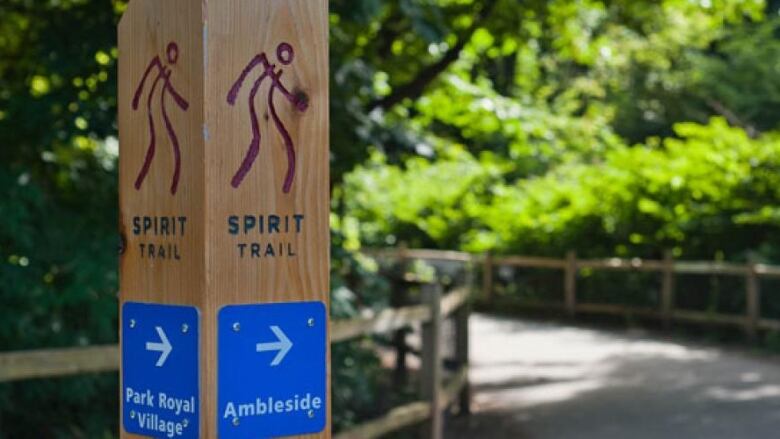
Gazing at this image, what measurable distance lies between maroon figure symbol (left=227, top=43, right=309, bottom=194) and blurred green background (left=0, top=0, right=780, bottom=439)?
4.07m

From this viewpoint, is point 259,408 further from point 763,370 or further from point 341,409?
point 763,370

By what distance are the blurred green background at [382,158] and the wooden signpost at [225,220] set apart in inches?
154

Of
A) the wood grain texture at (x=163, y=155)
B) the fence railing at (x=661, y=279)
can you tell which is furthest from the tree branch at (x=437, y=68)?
the wood grain texture at (x=163, y=155)

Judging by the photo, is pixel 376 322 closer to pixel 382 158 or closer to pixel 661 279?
pixel 382 158

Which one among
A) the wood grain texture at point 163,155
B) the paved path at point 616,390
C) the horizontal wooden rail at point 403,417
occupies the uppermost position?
the wood grain texture at point 163,155

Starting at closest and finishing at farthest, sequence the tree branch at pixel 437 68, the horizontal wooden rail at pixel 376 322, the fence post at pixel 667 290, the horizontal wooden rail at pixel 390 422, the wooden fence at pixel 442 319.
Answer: the wooden fence at pixel 442 319, the horizontal wooden rail at pixel 376 322, the horizontal wooden rail at pixel 390 422, the tree branch at pixel 437 68, the fence post at pixel 667 290

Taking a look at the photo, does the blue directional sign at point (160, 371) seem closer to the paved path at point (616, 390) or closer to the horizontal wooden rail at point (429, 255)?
the paved path at point (616, 390)

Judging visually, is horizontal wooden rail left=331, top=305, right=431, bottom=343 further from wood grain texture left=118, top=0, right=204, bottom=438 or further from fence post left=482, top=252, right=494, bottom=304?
fence post left=482, top=252, right=494, bottom=304

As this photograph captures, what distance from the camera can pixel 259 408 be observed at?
7.23 feet

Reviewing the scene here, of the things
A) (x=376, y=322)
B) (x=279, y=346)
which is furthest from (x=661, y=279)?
(x=279, y=346)

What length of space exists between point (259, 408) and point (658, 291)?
16.2 meters

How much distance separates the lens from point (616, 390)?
11516 mm

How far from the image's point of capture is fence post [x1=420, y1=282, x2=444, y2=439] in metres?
8.45

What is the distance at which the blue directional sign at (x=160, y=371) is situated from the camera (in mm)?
2158
